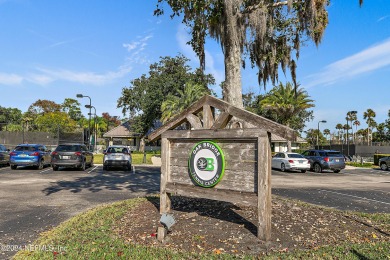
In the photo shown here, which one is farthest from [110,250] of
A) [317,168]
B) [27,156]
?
[317,168]

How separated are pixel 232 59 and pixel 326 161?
1709 cm

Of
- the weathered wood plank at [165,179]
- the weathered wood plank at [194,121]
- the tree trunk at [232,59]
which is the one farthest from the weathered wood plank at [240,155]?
the tree trunk at [232,59]

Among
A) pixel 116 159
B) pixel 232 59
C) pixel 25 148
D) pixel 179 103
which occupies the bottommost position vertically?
pixel 116 159

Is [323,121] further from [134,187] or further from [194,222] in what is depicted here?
[194,222]

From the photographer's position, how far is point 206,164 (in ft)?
19.2

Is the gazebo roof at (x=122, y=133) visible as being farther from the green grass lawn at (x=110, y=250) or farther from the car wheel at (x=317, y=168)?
the green grass lawn at (x=110, y=250)

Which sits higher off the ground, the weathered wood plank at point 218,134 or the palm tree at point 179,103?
the palm tree at point 179,103

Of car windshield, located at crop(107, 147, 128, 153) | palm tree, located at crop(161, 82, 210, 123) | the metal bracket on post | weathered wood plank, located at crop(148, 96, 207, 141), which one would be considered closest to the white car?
car windshield, located at crop(107, 147, 128, 153)

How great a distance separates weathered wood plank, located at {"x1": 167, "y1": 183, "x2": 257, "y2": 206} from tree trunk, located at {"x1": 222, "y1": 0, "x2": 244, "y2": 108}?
284cm

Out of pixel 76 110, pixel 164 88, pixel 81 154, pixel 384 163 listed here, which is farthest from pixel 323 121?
pixel 76 110

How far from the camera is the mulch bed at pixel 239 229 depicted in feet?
15.9

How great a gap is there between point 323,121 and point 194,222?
46.2 metres

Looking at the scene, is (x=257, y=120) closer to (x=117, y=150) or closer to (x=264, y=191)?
(x=264, y=191)

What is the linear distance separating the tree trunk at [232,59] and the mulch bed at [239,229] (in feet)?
9.25
